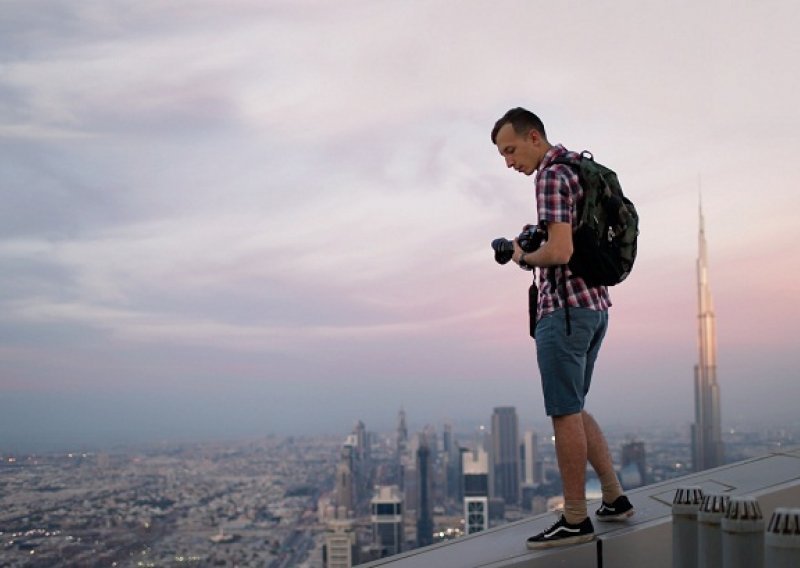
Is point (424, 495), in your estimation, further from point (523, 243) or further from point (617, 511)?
point (523, 243)

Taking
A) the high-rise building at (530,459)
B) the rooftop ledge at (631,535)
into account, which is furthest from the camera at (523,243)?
the high-rise building at (530,459)

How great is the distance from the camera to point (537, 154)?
3.79 metres

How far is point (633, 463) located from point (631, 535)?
52449 millimetres

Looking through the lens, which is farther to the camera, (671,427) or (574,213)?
(671,427)

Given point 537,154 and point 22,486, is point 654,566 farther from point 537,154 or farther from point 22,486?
point 22,486

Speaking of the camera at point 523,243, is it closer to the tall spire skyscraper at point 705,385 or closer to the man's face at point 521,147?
the man's face at point 521,147

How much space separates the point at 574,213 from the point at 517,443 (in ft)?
210

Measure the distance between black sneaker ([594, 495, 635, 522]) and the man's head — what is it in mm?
1449


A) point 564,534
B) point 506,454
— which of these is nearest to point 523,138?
point 564,534

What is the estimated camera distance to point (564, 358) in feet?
12.2

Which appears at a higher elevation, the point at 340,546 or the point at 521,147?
the point at 521,147

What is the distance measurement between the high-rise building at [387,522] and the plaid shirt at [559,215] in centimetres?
3823

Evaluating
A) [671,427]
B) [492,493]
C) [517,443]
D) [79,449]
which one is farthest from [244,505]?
[671,427]

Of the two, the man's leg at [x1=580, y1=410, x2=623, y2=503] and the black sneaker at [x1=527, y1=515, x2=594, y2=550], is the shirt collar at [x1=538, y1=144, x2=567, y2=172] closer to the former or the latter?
the man's leg at [x1=580, y1=410, x2=623, y2=503]
